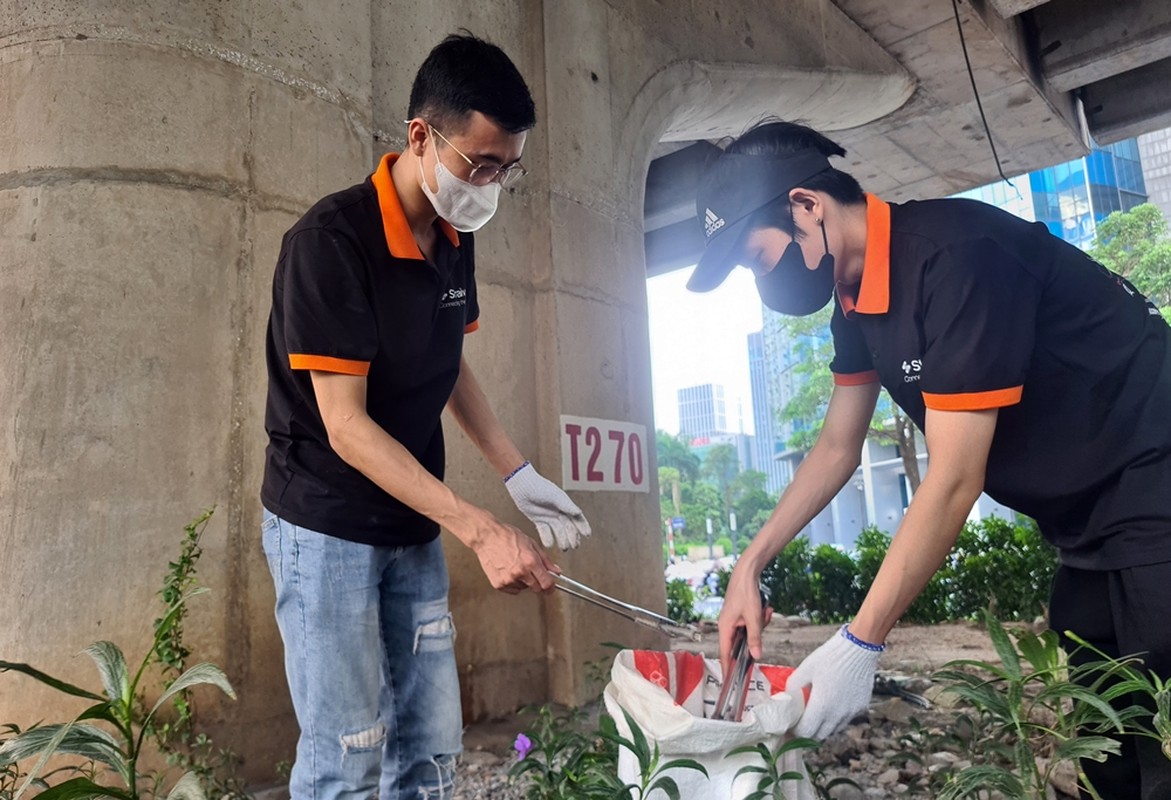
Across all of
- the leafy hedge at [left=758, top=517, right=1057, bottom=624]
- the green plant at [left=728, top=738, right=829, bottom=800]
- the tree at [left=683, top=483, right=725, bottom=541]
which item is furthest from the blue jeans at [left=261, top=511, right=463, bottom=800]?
the tree at [left=683, top=483, right=725, bottom=541]

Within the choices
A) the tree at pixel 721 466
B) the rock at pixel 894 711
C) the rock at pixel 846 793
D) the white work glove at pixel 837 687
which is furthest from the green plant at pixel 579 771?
the tree at pixel 721 466

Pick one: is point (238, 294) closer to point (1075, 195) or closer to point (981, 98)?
point (981, 98)

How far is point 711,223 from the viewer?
1796 millimetres

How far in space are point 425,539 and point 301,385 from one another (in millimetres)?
414

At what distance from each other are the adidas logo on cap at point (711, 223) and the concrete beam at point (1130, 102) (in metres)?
7.42

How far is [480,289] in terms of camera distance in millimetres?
3365

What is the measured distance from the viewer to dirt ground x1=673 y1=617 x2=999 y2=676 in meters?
4.67

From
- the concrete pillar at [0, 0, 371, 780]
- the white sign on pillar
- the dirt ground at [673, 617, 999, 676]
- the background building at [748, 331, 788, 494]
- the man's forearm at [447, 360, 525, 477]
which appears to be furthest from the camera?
the background building at [748, 331, 788, 494]

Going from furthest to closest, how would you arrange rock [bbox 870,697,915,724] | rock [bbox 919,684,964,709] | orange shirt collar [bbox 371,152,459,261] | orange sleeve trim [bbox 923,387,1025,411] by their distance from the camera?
rock [bbox 919,684,964,709]
rock [bbox 870,697,915,724]
orange shirt collar [bbox 371,152,459,261]
orange sleeve trim [bbox 923,387,1025,411]

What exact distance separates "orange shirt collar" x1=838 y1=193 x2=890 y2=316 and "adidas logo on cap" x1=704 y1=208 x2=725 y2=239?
0.30m

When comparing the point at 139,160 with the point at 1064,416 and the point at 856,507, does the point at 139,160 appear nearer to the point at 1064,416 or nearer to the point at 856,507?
the point at 1064,416

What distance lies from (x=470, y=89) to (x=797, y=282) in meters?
0.80

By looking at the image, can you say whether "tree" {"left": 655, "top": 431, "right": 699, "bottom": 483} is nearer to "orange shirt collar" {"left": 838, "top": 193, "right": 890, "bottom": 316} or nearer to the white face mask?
the white face mask

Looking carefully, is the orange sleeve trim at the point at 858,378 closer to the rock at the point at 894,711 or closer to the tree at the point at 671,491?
the rock at the point at 894,711
